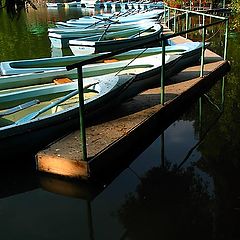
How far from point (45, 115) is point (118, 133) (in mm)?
1142

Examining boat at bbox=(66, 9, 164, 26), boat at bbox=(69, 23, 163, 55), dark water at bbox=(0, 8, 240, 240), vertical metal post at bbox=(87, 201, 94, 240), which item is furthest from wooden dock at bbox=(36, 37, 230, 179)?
boat at bbox=(66, 9, 164, 26)

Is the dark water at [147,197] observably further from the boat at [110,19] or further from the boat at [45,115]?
the boat at [110,19]

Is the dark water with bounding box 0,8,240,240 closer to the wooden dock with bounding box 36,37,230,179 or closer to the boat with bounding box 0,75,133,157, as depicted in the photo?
the wooden dock with bounding box 36,37,230,179

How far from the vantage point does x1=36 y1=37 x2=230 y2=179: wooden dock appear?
5172mm

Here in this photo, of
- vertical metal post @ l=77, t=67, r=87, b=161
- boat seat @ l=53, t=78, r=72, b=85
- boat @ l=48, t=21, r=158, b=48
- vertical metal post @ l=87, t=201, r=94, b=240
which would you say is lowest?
vertical metal post @ l=87, t=201, r=94, b=240

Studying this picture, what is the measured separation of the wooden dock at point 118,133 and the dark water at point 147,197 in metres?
0.17

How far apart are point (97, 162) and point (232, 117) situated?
3520 mm

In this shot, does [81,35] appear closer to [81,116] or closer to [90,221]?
[81,116]

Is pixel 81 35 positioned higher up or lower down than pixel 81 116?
lower down

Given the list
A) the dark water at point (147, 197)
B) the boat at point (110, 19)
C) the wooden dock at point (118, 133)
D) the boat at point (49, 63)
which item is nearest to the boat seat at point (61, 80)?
the boat at point (49, 63)

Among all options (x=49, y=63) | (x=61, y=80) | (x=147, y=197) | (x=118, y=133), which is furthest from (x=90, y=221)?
(x=49, y=63)

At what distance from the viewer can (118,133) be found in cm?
593

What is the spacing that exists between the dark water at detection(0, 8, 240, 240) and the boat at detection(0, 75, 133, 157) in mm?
369

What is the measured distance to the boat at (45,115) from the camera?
5.48m
